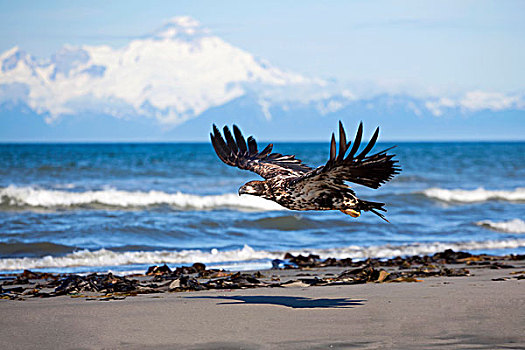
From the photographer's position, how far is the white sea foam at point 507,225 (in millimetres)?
17297

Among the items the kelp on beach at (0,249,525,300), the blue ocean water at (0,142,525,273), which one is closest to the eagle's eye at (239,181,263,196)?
the kelp on beach at (0,249,525,300)

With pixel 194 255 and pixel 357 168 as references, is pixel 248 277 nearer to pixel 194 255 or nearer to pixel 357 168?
pixel 357 168

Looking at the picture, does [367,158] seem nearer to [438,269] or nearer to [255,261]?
[438,269]

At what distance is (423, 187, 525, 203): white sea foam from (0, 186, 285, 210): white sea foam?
6635 mm

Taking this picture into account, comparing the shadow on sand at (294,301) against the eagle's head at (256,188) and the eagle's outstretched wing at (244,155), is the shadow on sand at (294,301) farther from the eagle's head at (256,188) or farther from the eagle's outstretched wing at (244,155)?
the eagle's outstretched wing at (244,155)

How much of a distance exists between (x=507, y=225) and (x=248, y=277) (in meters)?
10.7

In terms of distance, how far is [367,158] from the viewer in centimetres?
641

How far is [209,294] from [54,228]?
9.04 meters

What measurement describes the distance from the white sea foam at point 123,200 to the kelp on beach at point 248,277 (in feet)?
35.3

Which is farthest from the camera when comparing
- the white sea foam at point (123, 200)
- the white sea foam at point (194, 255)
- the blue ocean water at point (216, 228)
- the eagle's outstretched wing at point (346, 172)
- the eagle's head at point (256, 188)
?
the white sea foam at point (123, 200)

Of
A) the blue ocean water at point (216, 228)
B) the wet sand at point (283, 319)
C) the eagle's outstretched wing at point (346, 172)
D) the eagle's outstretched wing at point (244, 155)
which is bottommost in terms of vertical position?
the wet sand at point (283, 319)

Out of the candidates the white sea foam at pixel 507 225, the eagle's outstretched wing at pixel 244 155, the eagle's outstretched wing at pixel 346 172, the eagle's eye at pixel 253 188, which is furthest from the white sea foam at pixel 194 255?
the eagle's outstretched wing at pixel 346 172

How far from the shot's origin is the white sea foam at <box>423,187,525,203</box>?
26078 millimetres

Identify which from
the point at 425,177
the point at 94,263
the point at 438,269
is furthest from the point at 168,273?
the point at 425,177
